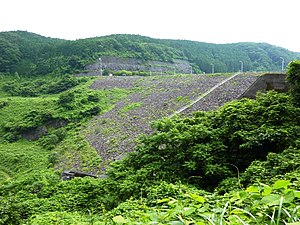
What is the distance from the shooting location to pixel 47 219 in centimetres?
489

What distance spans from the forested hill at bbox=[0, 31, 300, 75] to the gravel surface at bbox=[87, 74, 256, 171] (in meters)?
21.5

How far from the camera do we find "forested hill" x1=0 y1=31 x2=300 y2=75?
145ft

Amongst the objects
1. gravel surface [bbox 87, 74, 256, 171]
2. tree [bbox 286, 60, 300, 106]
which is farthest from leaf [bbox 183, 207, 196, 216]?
gravel surface [bbox 87, 74, 256, 171]

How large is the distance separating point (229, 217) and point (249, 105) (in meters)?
6.39

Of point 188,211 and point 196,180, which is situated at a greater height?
point 188,211

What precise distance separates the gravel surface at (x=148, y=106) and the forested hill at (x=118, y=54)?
21505 millimetres

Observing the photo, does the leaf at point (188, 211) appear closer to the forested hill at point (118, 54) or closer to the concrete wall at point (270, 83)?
the concrete wall at point (270, 83)

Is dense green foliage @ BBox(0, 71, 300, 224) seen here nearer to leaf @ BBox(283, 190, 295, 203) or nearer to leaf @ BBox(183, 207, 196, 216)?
leaf @ BBox(183, 207, 196, 216)

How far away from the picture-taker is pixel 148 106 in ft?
64.5

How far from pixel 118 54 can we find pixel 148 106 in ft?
92.7

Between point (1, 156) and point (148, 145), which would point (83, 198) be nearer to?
point (148, 145)

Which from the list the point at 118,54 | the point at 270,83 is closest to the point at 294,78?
the point at 270,83

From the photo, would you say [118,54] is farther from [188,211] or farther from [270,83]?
[188,211]

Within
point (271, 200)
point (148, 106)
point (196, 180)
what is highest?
point (271, 200)
